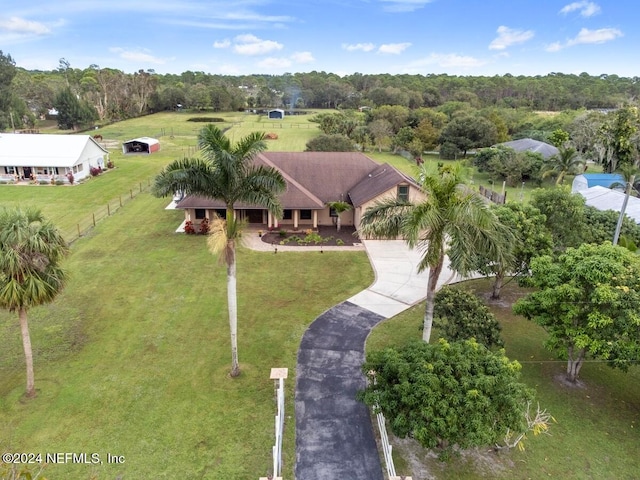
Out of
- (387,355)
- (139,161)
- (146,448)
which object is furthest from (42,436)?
(139,161)

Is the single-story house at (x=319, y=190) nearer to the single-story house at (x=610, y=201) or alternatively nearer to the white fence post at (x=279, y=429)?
the single-story house at (x=610, y=201)

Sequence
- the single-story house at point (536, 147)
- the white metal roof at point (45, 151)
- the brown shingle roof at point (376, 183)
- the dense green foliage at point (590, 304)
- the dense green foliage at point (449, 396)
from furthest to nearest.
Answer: the single-story house at point (536, 147), the white metal roof at point (45, 151), the brown shingle roof at point (376, 183), the dense green foliage at point (590, 304), the dense green foliage at point (449, 396)

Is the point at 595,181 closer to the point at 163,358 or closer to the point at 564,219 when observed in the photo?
the point at 564,219

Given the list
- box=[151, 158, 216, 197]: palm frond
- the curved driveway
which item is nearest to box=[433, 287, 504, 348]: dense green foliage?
the curved driveway

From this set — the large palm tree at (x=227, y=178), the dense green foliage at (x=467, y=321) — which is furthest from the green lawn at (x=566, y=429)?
the large palm tree at (x=227, y=178)

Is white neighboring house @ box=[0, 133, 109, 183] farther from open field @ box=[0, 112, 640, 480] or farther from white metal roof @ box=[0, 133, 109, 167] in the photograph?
open field @ box=[0, 112, 640, 480]

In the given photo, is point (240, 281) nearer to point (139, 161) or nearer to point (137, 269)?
point (137, 269)

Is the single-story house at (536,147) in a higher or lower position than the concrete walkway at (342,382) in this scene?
higher
